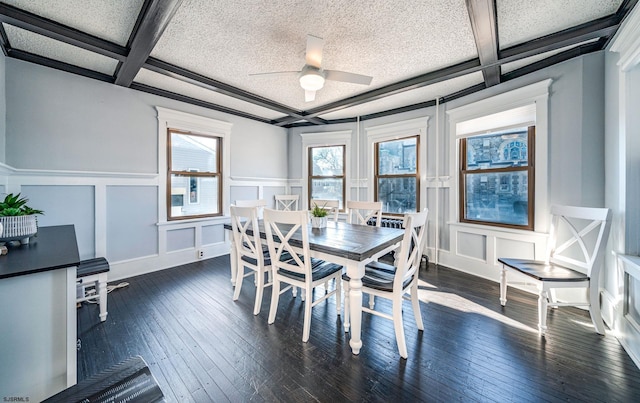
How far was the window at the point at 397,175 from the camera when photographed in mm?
4246

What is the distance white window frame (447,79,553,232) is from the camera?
2773 millimetres

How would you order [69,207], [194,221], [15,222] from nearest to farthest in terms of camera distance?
[15,222], [69,207], [194,221]

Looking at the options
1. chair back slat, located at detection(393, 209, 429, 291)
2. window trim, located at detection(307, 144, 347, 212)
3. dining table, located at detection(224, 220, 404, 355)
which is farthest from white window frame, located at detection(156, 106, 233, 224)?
chair back slat, located at detection(393, 209, 429, 291)

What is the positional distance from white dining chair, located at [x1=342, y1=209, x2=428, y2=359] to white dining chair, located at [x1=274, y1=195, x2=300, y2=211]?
310 centimetres

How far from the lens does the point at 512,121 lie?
3088 mm

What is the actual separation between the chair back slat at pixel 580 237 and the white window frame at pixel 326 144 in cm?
301

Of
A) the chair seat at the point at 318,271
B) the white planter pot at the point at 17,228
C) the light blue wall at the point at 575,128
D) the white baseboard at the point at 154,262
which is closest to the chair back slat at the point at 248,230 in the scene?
the chair seat at the point at 318,271

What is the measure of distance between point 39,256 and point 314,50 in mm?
2230

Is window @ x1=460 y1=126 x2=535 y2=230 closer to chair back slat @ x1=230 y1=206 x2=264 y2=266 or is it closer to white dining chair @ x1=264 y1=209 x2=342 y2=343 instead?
white dining chair @ x1=264 y1=209 x2=342 y2=343

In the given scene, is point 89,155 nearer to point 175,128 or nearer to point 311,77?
point 175,128

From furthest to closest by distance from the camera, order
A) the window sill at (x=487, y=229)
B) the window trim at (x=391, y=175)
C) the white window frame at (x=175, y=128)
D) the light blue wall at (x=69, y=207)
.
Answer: the window trim at (x=391, y=175) → the white window frame at (x=175, y=128) → the window sill at (x=487, y=229) → the light blue wall at (x=69, y=207)

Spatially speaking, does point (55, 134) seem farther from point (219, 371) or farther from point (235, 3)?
point (219, 371)

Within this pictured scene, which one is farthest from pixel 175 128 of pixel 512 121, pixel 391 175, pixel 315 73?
pixel 512 121

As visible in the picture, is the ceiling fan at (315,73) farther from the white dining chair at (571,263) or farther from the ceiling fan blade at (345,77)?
the white dining chair at (571,263)
